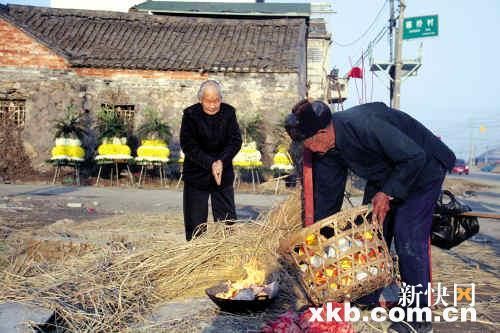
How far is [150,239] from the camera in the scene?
5875 millimetres

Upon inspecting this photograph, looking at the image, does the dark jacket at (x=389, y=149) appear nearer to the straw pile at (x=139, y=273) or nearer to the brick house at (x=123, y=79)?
the straw pile at (x=139, y=273)

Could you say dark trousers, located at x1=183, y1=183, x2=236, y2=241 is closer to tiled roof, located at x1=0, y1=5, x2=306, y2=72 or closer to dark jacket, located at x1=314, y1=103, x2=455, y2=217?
dark jacket, located at x1=314, y1=103, x2=455, y2=217

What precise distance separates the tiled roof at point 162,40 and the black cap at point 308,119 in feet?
45.8

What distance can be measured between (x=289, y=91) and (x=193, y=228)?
12.8 meters

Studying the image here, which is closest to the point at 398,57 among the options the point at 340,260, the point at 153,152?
the point at 153,152

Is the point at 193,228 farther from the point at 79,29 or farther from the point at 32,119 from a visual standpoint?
the point at 79,29

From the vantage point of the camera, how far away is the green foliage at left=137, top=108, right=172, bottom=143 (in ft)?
52.1

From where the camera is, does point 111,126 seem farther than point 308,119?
Yes

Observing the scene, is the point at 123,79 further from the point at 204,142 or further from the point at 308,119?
the point at 308,119

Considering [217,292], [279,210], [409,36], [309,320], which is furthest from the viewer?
[409,36]

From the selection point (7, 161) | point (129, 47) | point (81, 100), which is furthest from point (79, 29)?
point (7, 161)

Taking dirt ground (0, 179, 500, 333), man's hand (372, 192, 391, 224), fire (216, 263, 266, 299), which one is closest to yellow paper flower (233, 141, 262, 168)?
dirt ground (0, 179, 500, 333)

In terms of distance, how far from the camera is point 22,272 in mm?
4328

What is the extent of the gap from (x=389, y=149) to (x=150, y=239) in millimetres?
3422
